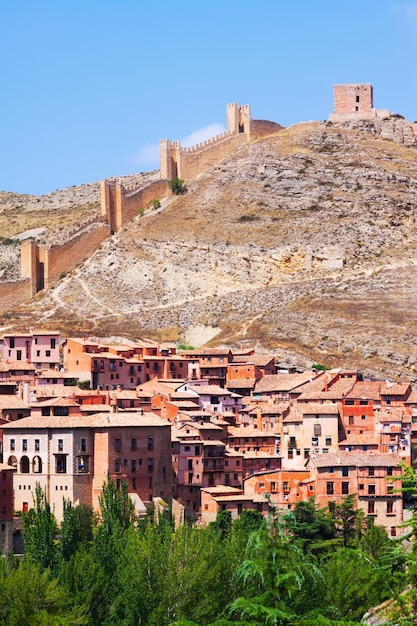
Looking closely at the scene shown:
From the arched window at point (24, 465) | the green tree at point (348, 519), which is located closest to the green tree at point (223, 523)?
the green tree at point (348, 519)

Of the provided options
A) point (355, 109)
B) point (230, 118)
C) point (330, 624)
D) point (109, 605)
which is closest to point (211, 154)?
point (230, 118)

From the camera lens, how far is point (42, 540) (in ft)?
221

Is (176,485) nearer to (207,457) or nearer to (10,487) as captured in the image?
(207,457)

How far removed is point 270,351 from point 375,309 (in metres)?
12.5

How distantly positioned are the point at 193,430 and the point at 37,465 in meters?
11.3

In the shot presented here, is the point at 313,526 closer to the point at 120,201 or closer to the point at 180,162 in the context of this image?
the point at 120,201

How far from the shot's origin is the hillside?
12062 centimetres

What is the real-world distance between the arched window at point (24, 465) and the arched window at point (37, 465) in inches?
13.7

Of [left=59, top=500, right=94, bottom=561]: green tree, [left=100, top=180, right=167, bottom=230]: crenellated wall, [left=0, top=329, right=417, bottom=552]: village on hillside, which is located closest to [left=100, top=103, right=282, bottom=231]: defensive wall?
[left=100, top=180, right=167, bottom=230]: crenellated wall

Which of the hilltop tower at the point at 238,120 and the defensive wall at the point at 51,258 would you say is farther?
the hilltop tower at the point at 238,120

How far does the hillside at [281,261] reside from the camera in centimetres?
12062

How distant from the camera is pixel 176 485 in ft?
273

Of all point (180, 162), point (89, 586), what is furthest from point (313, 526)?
point (180, 162)

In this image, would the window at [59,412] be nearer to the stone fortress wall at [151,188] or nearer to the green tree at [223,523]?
the green tree at [223,523]
